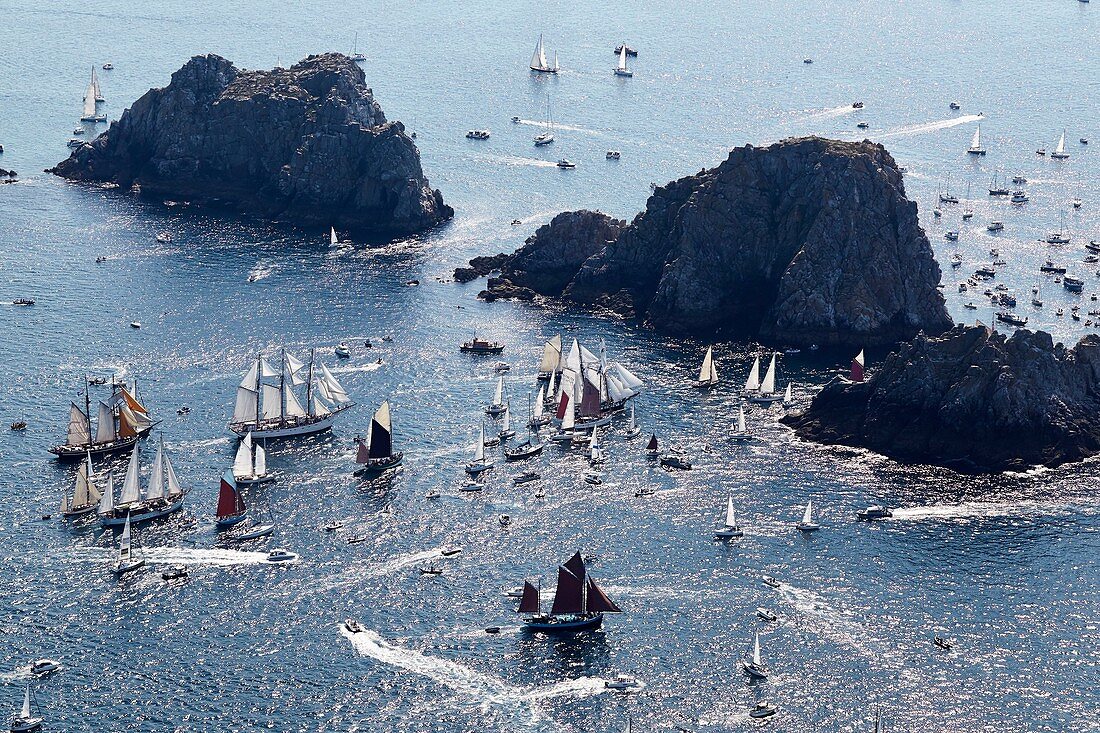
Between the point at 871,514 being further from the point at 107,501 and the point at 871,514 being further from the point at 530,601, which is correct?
the point at 107,501

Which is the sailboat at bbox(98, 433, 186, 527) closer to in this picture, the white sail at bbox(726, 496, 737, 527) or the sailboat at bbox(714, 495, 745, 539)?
the sailboat at bbox(714, 495, 745, 539)

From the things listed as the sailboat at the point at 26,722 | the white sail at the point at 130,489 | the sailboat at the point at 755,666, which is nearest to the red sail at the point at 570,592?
the sailboat at the point at 755,666

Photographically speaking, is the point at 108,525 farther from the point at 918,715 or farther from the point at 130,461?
the point at 918,715

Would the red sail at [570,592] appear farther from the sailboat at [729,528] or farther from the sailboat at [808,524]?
the sailboat at [808,524]

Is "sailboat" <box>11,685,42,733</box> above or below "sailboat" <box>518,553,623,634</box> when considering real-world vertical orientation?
below

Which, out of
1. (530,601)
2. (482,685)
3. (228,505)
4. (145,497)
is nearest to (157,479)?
(145,497)

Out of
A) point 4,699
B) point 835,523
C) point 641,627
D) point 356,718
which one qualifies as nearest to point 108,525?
point 4,699

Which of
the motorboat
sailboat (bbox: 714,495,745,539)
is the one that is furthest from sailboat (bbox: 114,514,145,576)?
the motorboat
